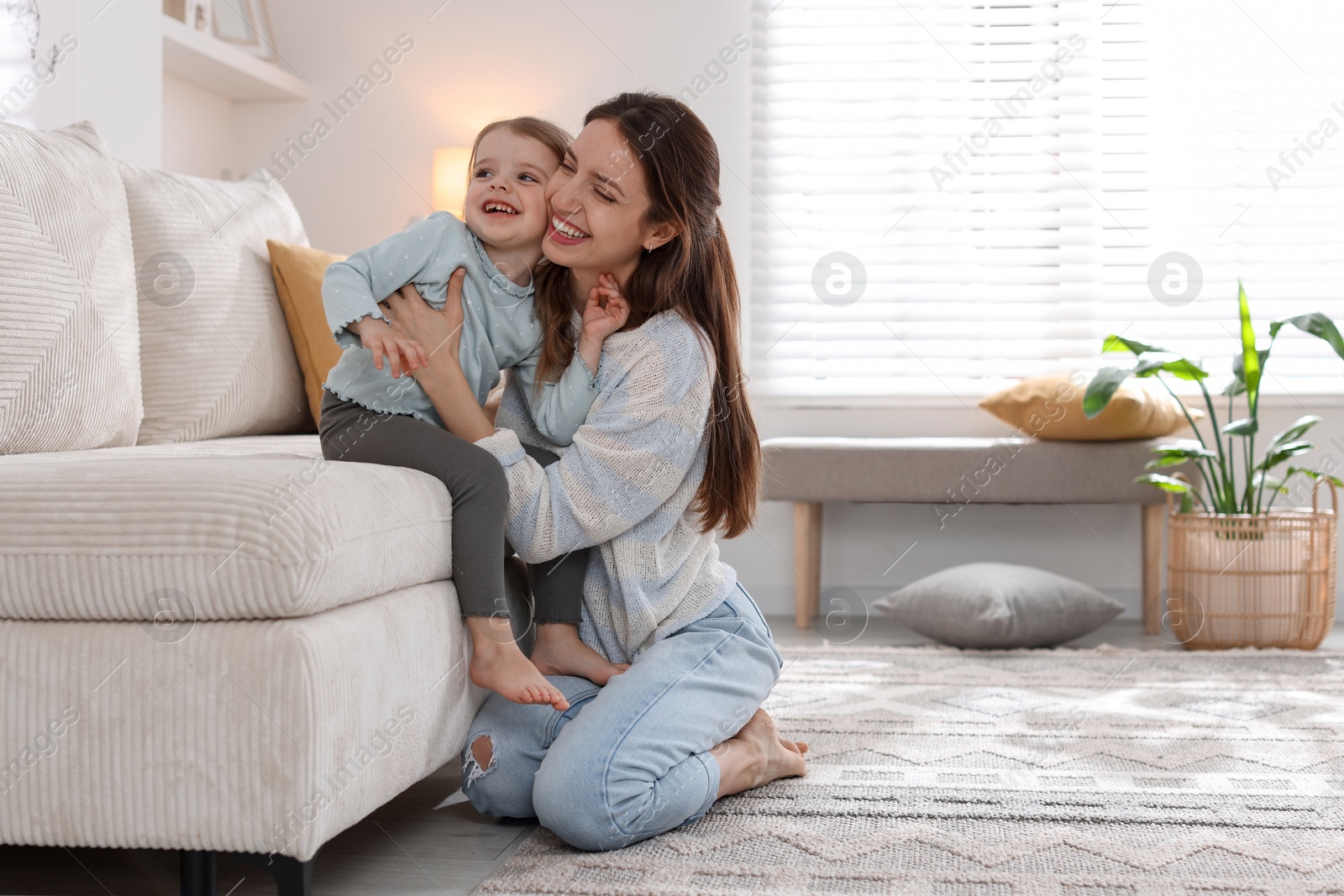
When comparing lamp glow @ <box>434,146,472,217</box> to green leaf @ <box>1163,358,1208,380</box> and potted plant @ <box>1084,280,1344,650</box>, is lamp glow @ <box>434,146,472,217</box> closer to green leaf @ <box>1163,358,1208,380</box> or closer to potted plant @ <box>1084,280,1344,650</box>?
potted plant @ <box>1084,280,1344,650</box>

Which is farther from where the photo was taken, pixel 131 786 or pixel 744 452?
pixel 744 452

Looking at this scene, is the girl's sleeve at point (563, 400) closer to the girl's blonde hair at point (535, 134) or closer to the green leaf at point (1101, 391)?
the girl's blonde hair at point (535, 134)

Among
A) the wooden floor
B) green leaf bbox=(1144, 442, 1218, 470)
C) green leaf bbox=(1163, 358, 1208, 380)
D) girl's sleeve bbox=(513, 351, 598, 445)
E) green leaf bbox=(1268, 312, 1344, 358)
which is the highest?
green leaf bbox=(1268, 312, 1344, 358)

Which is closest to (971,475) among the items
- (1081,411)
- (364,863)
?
(1081,411)

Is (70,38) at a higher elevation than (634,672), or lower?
higher

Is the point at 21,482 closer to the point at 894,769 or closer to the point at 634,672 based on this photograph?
the point at 634,672

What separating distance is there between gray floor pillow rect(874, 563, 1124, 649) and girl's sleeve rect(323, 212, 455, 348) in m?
1.54

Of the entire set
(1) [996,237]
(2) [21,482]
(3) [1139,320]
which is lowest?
(2) [21,482]

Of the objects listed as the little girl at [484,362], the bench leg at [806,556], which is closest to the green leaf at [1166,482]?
the bench leg at [806,556]

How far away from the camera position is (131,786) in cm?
97

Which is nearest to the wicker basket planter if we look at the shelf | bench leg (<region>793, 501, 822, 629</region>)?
bench leg (<region>793, 501, 822, 629</region>)

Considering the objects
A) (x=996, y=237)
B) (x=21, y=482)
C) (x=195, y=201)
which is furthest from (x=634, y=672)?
(x=996, y=237)

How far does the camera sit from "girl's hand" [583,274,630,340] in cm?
140

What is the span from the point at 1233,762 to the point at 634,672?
868 millimetres
